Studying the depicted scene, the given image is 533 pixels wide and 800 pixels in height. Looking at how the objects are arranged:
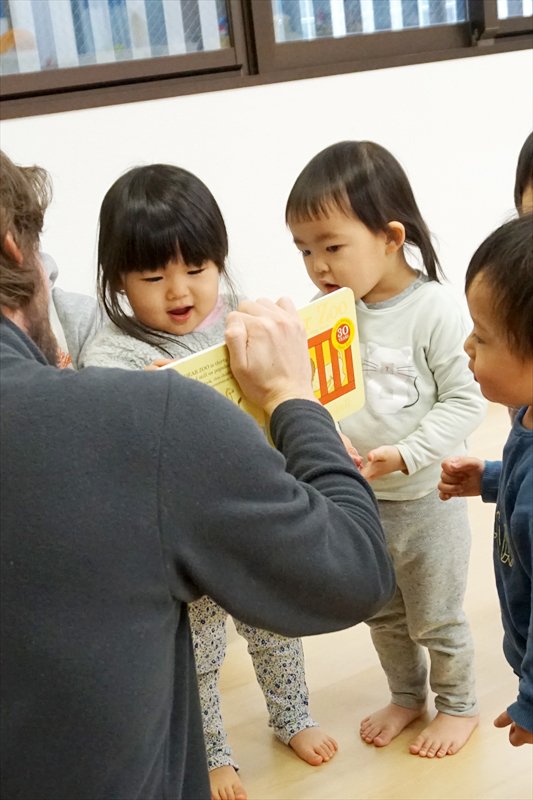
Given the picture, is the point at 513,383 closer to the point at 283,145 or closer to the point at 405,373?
the point at 405,373

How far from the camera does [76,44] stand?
2592 millimetres

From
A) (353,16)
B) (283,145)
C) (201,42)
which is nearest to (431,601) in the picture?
(283,145)

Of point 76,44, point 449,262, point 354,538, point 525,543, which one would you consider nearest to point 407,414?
point 525,543

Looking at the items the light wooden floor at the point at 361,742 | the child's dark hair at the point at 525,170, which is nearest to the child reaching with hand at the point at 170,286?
the light wooden floor at the point at 361,742

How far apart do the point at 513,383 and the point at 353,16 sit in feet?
7.74

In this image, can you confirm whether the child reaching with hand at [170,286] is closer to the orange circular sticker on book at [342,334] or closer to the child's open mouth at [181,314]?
the child's open mouth at [181,314]

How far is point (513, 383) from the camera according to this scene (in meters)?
1.02

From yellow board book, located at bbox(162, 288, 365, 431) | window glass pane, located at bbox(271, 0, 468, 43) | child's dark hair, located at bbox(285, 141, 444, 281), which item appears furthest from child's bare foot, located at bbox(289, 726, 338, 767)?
window glass pane, located at bbox(271, 0, 468, 43)

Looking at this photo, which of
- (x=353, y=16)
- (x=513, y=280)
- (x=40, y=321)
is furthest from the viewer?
(x=353, y=16)

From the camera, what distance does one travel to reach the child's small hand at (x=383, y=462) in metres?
1.43

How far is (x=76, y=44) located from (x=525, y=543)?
2100 mm

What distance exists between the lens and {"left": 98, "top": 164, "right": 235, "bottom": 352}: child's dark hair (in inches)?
56.3

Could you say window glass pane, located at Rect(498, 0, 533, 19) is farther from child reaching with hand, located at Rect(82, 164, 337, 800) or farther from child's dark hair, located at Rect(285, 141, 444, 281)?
child reaching with hand, located at Rect(82, 164, 337, 800)

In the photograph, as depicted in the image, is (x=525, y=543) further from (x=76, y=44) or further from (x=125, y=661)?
(x=76, y=44)
